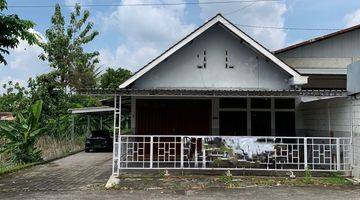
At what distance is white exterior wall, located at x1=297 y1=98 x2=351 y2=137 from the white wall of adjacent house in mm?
1576

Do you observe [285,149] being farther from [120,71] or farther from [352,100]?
[120,71]

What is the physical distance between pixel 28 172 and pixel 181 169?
17.7 ft

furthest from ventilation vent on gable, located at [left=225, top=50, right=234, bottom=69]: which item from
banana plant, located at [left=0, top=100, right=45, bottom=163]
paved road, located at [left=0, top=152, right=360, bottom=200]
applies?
banana plant, located at [left=0, top=100, right=45, bottom=163]

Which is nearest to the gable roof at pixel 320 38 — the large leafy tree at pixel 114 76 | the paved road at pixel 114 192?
the paved road at pixel 114 192

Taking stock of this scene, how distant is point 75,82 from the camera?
3503 cm

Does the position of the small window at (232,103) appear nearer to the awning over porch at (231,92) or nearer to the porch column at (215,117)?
the porch column at (215,117)

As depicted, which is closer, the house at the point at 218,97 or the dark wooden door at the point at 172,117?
the house at the point at 218,97

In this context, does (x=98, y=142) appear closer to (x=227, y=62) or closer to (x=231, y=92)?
(x=227, y=62)

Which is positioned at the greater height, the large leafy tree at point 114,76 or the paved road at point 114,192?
the large leafy tree at point 114,76

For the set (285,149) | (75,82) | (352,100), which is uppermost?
(75,82)

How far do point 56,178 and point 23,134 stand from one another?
4.85 meters

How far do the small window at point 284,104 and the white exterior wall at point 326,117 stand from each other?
32cm

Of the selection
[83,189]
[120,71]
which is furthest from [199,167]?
[120,71]

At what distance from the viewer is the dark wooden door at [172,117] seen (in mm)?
17578
